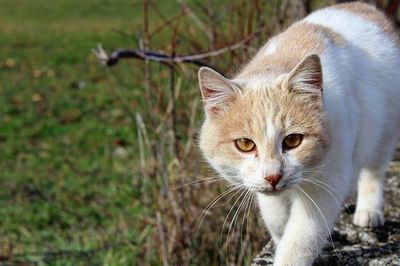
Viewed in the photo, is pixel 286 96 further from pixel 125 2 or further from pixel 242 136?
pixel 125 2

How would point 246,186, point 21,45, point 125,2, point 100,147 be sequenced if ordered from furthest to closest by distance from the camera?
point 125,2
point 21,45
point 100,147
point 246,186

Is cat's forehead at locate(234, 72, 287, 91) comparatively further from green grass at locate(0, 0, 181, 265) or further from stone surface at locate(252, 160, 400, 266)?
green grass at locate(0, 0, 181, 265)

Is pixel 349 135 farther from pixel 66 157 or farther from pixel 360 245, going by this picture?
pixel 66 157

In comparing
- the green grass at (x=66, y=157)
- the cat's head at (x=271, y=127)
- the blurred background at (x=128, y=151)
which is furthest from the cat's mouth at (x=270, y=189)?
the green grass at (x=66, y=157)

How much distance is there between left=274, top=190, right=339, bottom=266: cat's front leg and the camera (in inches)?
88.6

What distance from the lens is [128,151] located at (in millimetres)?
6621

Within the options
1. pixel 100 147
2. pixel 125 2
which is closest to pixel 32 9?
pixel 125 2

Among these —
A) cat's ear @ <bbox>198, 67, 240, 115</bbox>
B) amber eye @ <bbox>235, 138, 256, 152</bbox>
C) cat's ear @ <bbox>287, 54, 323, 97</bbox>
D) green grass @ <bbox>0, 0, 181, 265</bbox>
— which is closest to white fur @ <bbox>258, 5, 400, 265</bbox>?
cat's ear @ <bbox>287, 54, 323, 97</bbox>

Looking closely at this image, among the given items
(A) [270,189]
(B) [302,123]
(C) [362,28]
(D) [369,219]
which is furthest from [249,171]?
(C) [362,28]

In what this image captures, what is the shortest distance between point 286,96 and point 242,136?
21 cm

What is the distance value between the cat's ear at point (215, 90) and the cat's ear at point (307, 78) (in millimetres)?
206

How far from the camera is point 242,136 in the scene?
2.27m

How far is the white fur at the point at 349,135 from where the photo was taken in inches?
89.4

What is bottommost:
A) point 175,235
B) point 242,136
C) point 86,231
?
point 86,231
